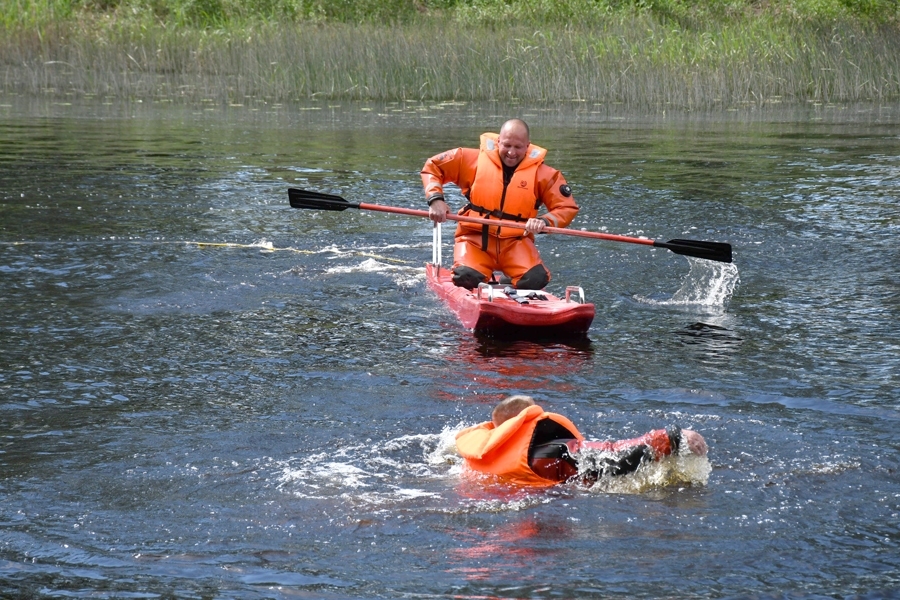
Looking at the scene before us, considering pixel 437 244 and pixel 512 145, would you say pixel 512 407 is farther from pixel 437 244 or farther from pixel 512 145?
pixel 437 244

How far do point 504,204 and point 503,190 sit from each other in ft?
0.34

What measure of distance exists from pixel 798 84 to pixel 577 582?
18505 mm

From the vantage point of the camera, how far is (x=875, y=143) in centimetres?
1733

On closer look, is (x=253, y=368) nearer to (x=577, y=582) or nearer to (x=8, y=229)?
(x=577, y=582)

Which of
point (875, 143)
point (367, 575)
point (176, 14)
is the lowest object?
point (367, 575)

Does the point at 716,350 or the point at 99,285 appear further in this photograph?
the point at 99,285

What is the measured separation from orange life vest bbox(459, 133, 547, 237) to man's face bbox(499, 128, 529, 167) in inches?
2.2

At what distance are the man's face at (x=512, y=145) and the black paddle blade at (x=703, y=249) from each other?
1.23 metres

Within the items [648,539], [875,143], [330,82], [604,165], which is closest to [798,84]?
[875,143]

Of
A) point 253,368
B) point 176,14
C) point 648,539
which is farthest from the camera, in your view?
point 176,14

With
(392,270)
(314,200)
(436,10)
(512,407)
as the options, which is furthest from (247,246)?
(436,10)

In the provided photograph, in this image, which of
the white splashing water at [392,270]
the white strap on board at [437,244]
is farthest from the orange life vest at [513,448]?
the white splashing water at [392,270]

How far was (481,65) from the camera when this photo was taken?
21.1m

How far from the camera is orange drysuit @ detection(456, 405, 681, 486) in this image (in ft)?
16.4
